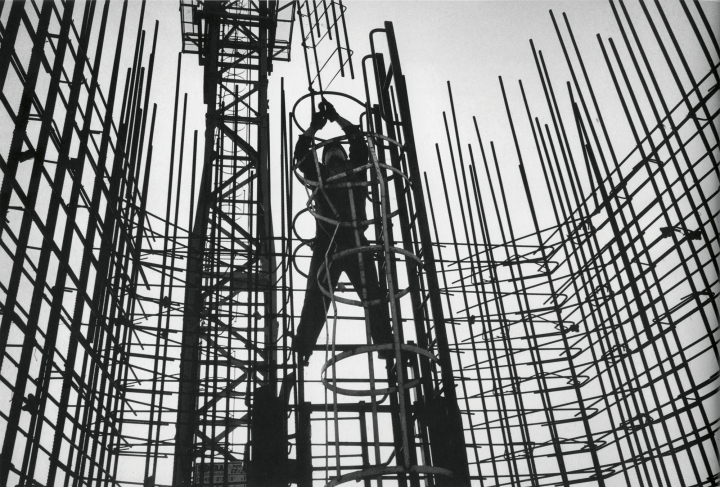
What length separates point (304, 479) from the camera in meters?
5.61

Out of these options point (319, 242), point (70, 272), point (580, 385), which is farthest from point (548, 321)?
point (70, 272)

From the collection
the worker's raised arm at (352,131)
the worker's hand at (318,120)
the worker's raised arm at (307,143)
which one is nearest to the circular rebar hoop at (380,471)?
the worker's raised arm at (307,143)

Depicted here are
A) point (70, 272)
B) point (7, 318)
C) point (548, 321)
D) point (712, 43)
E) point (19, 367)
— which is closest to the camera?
point (7, 318)

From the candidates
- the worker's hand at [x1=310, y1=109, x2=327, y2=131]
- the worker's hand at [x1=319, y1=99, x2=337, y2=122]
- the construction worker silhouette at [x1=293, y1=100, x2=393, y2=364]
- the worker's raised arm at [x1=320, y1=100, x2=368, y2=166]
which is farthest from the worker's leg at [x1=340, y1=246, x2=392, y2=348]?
the worker's hand at [x1=319, y1=99, x2=337, y2=122]

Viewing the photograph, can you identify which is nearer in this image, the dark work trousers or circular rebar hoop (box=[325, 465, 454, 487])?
circular rebar hoop (box=[325, 465, 454, 487])

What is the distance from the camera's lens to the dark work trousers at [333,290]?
4.71m

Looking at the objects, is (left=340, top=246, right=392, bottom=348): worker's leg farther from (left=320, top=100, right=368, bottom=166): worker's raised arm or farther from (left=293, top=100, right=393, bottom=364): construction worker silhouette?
(left=320, top=100, right=368, bottom=166): worker's raised arm

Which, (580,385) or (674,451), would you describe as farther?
(580,385)

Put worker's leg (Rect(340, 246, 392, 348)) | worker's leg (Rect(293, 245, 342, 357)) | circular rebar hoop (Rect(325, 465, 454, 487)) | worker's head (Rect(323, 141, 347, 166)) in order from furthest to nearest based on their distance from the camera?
worker's leg (Rect(293, 245, 342, 357)) → worker's head (Rect(323, 141, 347, 166)) → worker's leg (Rect(340, 246, 392, 348)) → circular rebar hoop (Rect(325, 465, 454, 487))

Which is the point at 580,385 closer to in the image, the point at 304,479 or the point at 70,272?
the point at 304,479

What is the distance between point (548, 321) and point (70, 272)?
5.42 meters

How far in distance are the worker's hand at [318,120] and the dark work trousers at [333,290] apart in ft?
2.83

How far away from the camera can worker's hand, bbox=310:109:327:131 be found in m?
5.31

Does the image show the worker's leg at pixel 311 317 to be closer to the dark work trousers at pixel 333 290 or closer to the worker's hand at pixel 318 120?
the dark work trousers at pixel 333 290
